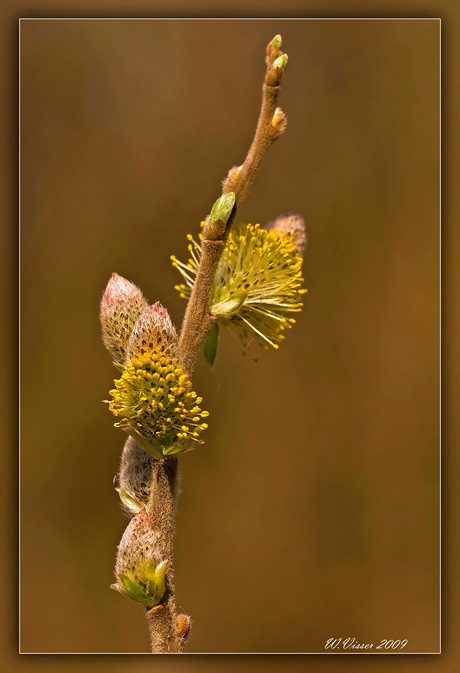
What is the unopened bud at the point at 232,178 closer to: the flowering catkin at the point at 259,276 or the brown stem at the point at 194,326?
the brown stem at the point at 194,326

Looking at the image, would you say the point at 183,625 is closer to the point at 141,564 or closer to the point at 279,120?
the point at 141,564

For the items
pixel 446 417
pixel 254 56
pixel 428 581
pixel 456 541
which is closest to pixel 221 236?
pixel 446 417

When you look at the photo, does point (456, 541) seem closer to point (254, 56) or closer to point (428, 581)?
point (428, 581)

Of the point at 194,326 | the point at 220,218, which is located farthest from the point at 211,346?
the point at 220,218

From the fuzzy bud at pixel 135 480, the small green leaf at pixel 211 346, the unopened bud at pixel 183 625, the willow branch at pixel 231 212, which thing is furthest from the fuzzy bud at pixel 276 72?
the unopened bud at pixel 183 625

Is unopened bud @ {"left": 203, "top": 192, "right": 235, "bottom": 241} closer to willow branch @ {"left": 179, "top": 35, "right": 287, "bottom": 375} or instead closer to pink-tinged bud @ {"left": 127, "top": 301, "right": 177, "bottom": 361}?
willow branch @ {"left": 179, "top": 35, "right": 287, "bottom": 375}

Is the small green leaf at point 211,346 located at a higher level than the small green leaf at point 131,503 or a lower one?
higher
